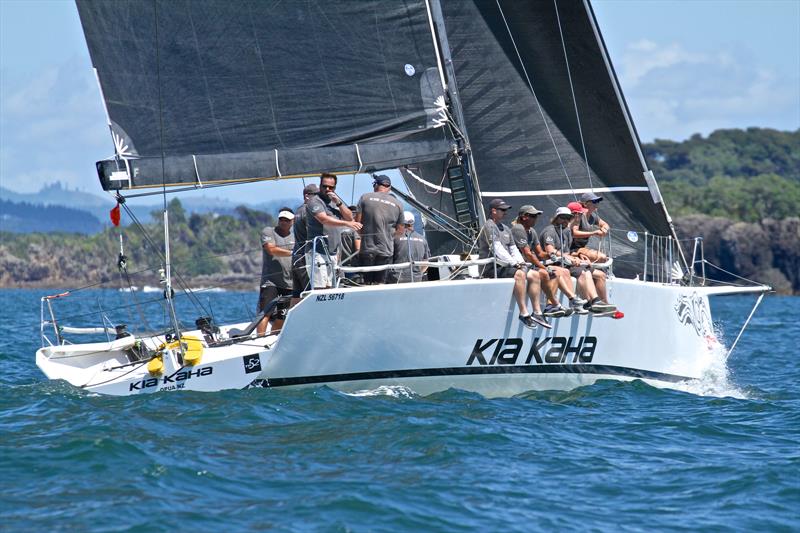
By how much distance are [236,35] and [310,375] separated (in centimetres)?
337

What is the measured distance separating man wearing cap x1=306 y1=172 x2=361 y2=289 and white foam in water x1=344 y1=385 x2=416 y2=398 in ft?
3.40

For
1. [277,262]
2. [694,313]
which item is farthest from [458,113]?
[694,313]

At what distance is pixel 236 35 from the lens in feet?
37.4

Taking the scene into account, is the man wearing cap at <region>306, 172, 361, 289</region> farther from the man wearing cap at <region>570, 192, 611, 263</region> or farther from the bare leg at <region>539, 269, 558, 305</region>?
the man wearing cap at <region>570, 192, 611, 263</region>

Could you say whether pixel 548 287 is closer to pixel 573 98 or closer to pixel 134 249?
pixel 573 98

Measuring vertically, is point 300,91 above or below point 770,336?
above

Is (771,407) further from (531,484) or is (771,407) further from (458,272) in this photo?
(531,484)

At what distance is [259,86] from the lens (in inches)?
453

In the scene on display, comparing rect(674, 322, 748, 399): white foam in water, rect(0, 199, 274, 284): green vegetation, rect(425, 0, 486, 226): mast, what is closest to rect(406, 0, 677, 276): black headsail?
rect(674, 322, 748, 399): white foam in water

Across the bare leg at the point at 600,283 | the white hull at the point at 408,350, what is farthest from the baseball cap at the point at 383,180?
the bare leg at the point at 600,283

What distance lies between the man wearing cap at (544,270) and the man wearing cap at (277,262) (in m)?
2.35

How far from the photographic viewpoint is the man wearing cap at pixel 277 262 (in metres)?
12.0

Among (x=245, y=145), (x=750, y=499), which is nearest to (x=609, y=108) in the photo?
(x=245, y=145)

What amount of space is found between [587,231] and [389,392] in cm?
308
